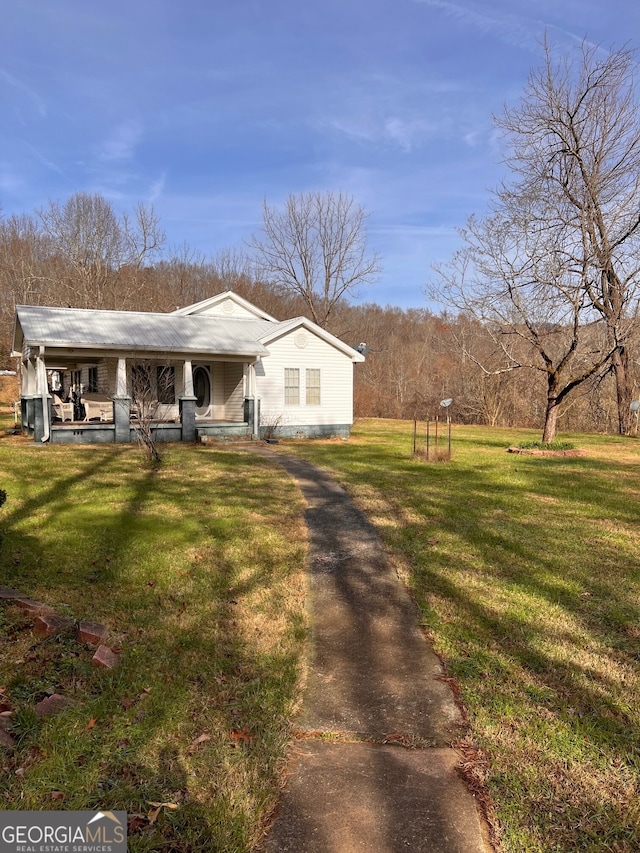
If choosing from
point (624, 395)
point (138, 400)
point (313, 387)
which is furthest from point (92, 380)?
point (624, 395)

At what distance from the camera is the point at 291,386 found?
61.9 ft

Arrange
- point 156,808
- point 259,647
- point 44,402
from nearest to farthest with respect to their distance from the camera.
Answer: point 156,808, point 259,647, point 44,402

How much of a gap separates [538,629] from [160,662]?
2.80 meters

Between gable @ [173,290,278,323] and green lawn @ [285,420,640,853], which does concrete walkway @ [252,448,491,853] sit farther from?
gable @ [173,290,278,323]

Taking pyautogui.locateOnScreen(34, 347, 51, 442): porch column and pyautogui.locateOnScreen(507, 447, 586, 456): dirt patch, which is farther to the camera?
pyautogui.locateOnScreen(34, 347, 51, 442): porch column

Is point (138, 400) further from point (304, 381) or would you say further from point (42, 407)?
point (304, 381)

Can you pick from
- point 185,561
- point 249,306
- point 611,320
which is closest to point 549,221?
point 611,320

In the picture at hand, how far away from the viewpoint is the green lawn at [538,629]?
253cm

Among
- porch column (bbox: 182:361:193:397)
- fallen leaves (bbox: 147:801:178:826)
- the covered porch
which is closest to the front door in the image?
the covered porch

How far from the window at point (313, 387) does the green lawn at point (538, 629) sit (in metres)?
8.94

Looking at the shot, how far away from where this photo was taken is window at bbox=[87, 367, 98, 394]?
19.2 m

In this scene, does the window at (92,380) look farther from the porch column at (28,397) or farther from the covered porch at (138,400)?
the porch column at (28,397)

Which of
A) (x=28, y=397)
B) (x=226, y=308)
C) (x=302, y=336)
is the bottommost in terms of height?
(x=28, y=397)

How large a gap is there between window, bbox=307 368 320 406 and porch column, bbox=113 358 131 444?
20.4 feet
